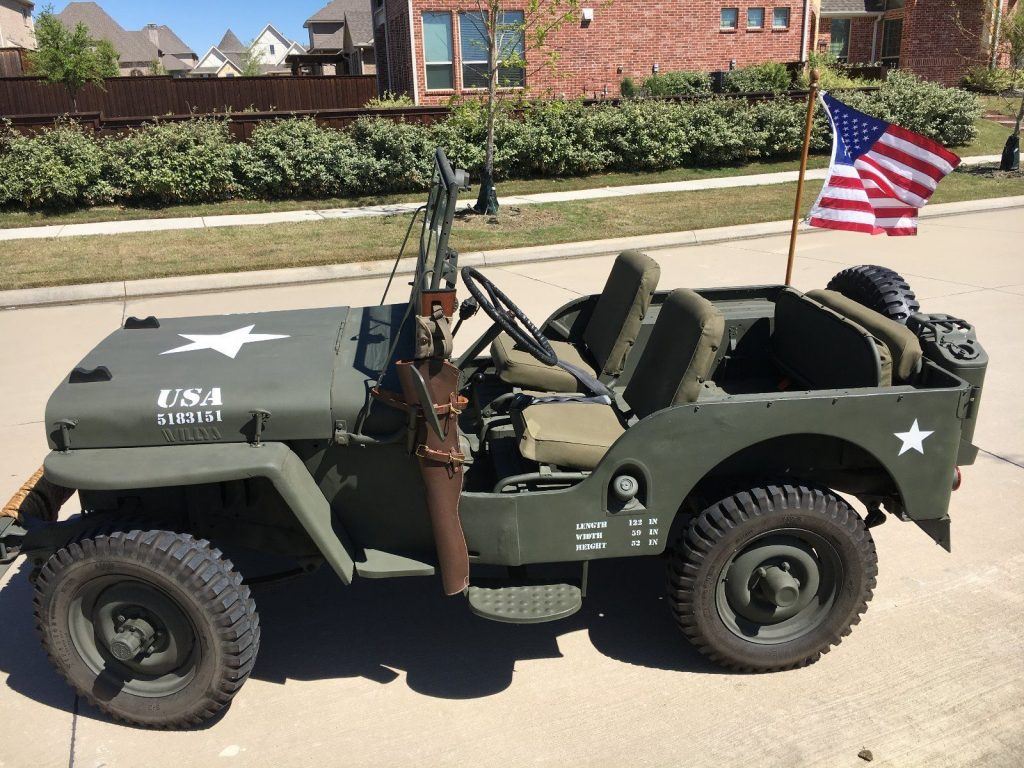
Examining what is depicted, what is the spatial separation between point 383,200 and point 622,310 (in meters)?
10.9

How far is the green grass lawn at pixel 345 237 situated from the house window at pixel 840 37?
815 inches

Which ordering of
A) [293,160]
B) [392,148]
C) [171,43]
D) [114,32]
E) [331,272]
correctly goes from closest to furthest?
[331,272]
[293,160]
[392,148]
[114,32]
[171,43]

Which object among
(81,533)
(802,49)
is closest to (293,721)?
(81,533)

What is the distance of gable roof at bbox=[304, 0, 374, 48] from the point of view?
40.7m

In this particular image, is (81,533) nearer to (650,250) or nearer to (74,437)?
(74,437)

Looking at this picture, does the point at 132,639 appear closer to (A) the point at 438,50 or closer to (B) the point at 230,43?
(A) the point at 438,50

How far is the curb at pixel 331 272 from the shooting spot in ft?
31.8

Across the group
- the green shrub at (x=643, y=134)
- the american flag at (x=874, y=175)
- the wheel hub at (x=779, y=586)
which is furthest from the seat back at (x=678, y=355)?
the green shrub at (x=643, y=134)

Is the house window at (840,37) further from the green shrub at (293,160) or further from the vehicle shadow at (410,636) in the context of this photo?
the vehicle shadow at (410,636)

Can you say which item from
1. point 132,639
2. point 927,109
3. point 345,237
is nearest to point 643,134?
point 927,109

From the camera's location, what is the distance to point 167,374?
3316 millimetres

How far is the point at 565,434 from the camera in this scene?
341 centimetres

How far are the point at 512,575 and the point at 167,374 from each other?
1.47 meters

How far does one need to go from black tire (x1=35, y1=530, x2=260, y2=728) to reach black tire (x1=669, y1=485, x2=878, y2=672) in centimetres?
157
